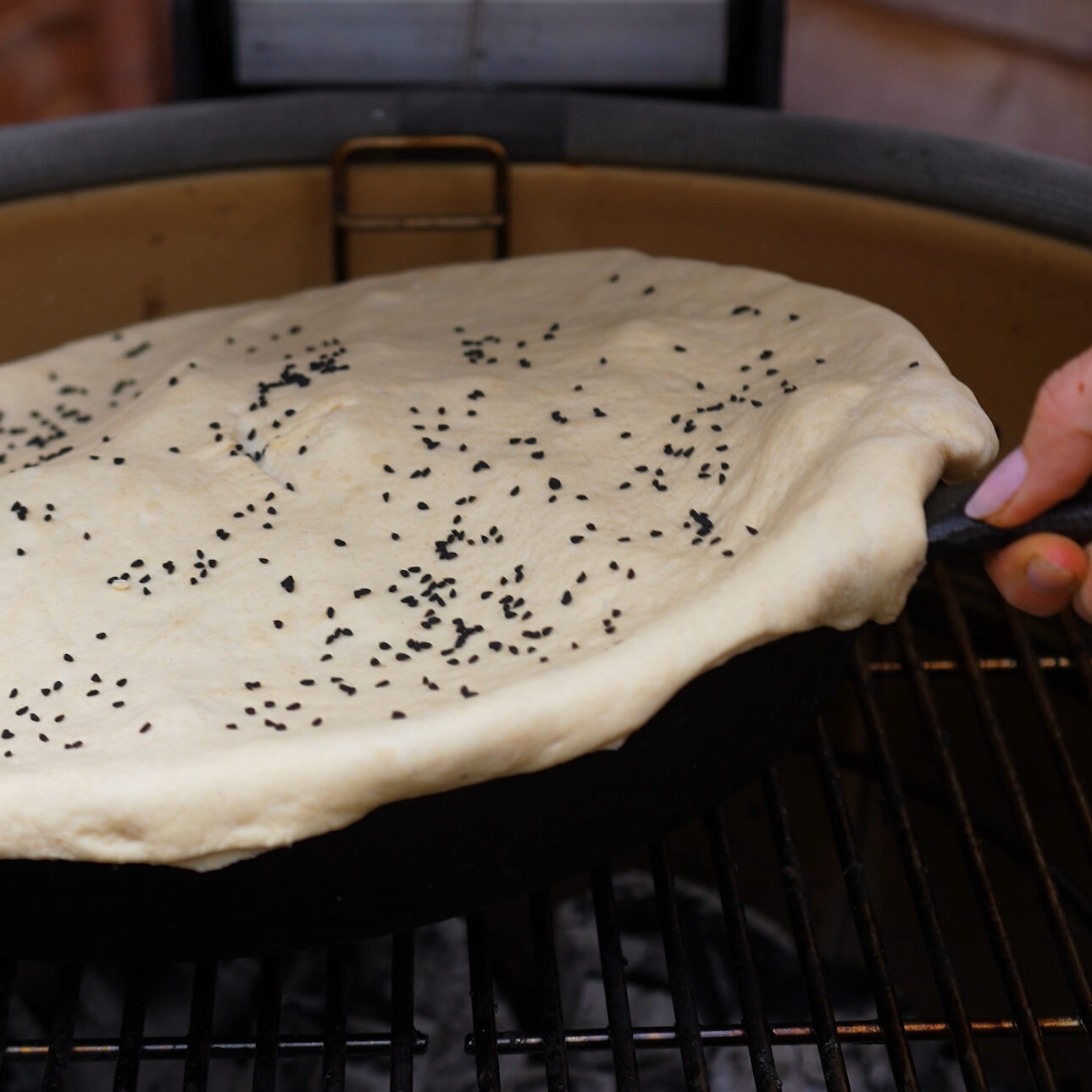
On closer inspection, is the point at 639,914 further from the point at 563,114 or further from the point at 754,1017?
the point at 563,114

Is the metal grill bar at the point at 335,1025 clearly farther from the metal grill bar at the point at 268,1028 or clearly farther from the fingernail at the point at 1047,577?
the fingernail at the point at 1047,577

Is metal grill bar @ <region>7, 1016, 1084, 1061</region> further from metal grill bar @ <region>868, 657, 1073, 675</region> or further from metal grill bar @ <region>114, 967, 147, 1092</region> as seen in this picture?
metal grill bar @ <region>868, 657, 1073, 675</region>

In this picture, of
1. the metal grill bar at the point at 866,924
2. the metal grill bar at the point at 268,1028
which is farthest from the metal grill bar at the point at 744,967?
the metal grill bar at the point at 268,1028

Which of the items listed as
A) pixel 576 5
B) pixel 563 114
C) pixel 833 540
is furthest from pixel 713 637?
pixel 576 5

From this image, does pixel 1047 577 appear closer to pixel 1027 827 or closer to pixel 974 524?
pixel 974 524

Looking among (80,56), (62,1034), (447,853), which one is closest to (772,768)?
(447,853)

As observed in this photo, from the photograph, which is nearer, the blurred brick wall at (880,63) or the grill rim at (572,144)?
the grill rim at (572,144)

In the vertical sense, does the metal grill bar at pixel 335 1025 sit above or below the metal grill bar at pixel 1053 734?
below
